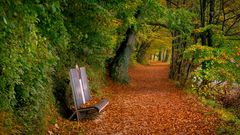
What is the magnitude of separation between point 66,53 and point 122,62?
8.14 meters

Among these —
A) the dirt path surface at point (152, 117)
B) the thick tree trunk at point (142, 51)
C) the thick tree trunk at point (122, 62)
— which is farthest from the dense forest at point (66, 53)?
the thick tree trunk at point (142, 51)

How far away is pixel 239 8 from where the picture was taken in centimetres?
1498

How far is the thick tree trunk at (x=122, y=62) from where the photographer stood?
1838 cm

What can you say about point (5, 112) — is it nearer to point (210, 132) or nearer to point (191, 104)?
point (210, 132)

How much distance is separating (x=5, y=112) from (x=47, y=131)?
6.20 feet

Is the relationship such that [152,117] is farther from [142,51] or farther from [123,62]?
[142,51]

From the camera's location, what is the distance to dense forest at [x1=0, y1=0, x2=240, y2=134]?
4.58m

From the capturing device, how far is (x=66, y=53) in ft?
35.7

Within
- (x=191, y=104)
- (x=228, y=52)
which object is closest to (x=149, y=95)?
(x=191, y=104)

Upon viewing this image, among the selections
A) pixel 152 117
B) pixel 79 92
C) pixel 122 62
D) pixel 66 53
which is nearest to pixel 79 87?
pixel 79 92

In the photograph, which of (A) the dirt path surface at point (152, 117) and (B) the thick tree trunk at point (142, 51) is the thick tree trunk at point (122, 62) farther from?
(B) the thick tree trunk at point (142, 51)

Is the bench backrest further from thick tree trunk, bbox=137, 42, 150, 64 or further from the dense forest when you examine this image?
thick tree trunk, bbox=137, 42, 150, 64

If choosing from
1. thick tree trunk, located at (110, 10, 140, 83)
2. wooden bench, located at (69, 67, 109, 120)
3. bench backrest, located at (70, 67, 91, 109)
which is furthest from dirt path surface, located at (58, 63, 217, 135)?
thick tree trunk, located at (110, 10, 140, 83)

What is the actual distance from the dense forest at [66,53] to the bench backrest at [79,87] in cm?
50
